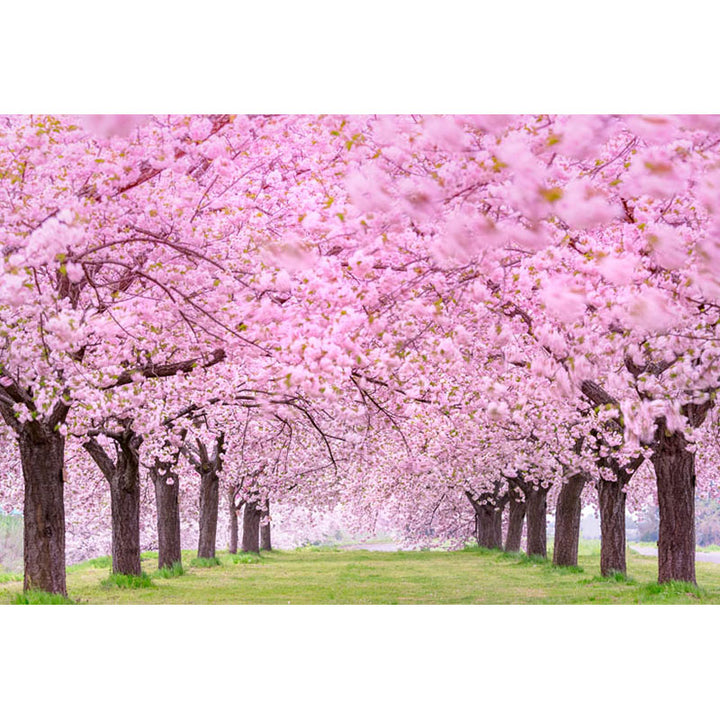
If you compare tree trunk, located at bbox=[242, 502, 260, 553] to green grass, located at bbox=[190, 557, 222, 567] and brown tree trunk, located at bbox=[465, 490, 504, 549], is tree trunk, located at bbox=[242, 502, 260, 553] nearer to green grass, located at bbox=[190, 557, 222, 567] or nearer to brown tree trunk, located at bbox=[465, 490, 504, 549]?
green grass, located at bbox=[190, 557, 222, 567]

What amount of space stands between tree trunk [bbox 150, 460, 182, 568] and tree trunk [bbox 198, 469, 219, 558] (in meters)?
1.95

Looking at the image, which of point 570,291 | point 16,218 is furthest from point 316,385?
point 16,218

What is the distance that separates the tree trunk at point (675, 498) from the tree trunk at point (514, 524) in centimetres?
992

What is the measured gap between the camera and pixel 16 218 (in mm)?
7016

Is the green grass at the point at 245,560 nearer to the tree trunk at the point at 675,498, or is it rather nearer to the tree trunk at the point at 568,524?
the tree trunk at the point at 568,524

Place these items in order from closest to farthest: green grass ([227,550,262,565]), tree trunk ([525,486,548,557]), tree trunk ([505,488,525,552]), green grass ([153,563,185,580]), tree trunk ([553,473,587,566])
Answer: green grass ([153,563,185,580]), tree trunk ([553,473,587,566]), tree trunk ([525,486,548,557]), green grass ([227,550,262,565]), tree trunk ([505,488,525,552])

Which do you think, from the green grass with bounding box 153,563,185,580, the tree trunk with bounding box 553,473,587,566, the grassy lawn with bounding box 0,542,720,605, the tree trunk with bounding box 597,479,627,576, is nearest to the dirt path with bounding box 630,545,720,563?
the grassy lawn with bounding box 0,542,720,605

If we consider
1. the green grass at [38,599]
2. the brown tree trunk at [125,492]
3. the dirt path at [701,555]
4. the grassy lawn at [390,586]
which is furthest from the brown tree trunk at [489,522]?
the green grass at [38,599]

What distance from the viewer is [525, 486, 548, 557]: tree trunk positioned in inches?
716

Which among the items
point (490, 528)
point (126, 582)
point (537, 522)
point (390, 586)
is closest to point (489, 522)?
point (490, 528)
